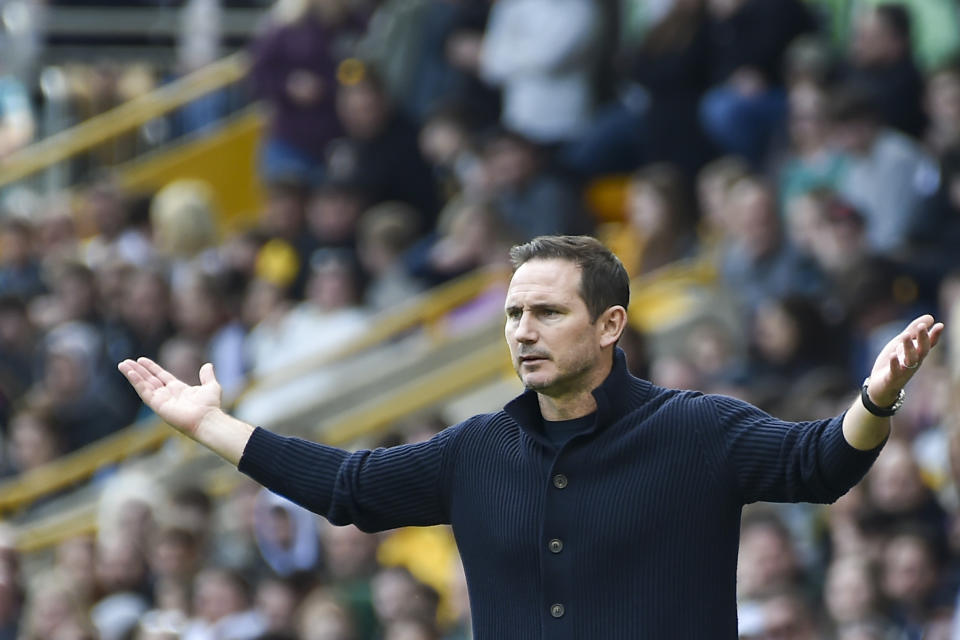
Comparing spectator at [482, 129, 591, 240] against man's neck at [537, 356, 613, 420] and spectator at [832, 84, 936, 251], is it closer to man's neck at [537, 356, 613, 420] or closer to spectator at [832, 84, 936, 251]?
spectator at [832, 84, 936, 251]

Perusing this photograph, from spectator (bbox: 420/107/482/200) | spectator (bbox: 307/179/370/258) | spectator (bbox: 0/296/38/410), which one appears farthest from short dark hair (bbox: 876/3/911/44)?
spectator (bbox: 0/296/38/410)

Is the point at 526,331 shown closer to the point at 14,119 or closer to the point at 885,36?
the point at 885,36

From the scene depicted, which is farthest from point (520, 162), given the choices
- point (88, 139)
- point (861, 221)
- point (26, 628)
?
point (88, 139)

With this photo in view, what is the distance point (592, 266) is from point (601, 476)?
456 millimetres

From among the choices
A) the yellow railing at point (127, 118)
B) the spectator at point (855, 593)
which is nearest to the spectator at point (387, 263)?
the spectator at point (855, 593)

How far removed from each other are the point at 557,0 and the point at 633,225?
175 cm

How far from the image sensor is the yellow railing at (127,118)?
1728cm

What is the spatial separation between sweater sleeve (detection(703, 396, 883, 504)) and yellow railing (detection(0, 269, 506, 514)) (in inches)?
259

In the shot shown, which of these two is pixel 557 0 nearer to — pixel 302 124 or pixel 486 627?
pixel 302 124

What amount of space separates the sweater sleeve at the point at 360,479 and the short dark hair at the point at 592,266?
0.50 meters

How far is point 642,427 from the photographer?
483 cm

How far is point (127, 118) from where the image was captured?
57.2 ft

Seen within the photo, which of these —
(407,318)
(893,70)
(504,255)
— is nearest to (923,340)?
(893,70)

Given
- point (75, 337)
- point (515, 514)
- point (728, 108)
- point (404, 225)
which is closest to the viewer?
point (515, 514)
